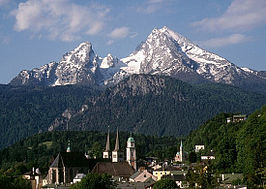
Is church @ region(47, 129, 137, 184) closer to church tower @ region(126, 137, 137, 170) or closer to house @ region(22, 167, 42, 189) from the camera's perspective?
church tower @ region(126, 137, 137, 170)

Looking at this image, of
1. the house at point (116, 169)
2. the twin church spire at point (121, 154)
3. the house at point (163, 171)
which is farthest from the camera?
the twin church spire at point (121, 154)

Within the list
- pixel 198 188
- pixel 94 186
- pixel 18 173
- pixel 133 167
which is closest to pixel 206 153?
pixel 133 167

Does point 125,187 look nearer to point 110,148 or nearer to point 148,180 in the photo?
point 148,180

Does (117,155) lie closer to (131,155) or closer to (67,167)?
(131,155)

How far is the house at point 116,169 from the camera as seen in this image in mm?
158250

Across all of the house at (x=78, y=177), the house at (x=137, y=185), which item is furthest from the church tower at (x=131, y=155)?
the house at (x=137, y=185)

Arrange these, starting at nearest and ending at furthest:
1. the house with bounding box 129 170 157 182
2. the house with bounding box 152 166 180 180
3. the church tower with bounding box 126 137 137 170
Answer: the house with bounding box 129 170 157 182, the house with bounding box 152 166 180 180, the church tower with bounding box 126 137 137 170

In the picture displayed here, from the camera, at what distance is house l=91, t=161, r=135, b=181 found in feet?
519

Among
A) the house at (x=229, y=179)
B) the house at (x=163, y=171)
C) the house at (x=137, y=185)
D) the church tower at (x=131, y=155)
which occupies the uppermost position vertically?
the church tower at (x=131, y=155)

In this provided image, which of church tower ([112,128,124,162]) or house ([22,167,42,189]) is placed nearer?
house ([22,167,42,189])

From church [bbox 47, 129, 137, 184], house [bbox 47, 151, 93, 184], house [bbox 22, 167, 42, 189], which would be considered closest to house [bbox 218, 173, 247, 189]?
church [bbox 47, 129, 137, 184]

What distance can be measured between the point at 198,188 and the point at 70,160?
82066mm

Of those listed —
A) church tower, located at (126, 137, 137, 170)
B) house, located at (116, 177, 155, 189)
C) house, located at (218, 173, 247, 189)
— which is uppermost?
church tower, located at (126, 137, 137, 170)

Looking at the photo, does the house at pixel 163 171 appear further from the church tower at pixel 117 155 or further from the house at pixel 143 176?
the church tower at pixel 117 155
